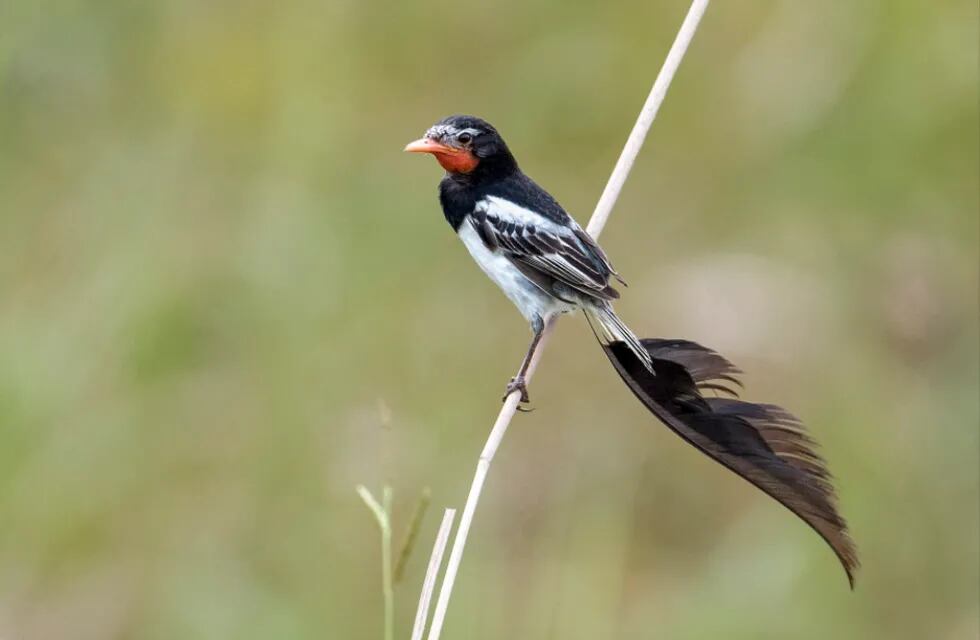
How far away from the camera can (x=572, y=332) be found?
5.78 m

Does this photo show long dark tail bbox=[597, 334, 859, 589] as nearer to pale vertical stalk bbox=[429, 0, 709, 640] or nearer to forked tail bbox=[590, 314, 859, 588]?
forked tail bbox=[590, 314, 859, 588]

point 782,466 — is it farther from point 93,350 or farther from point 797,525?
point 93,350

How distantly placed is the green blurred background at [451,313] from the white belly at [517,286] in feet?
2.23

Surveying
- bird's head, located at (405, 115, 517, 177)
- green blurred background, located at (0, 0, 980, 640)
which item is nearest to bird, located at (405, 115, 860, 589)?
bird's head, located at (405, 115, 517, 177)

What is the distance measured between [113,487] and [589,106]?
8.41 feet

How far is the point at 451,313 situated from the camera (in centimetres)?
547

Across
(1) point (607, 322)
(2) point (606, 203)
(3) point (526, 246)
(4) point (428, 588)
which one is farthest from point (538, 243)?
(4) point (428, 588)

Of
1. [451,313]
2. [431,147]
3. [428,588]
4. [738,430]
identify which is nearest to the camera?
[738,430]

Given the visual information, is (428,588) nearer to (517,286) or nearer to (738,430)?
(738,430)

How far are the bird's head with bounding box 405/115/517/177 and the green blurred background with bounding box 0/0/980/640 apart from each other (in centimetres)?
92

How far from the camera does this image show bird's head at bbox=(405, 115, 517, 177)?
12.7ft

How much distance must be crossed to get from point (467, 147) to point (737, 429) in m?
1.83

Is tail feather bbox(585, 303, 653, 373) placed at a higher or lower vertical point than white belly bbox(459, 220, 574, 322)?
lower

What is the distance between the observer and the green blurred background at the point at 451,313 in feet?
14.6
